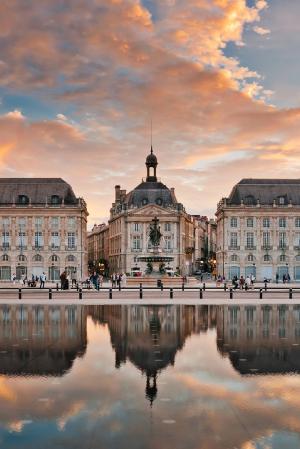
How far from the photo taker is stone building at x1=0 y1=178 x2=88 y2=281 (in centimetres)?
11650

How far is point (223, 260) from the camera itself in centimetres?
11912

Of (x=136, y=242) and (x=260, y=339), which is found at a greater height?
(x=136, y=242)

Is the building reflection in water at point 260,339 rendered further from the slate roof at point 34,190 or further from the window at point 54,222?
the slate roof at point 34,190

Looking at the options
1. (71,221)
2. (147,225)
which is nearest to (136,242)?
(147,225)

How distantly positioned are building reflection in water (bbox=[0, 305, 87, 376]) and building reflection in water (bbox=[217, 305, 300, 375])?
4.32 metres

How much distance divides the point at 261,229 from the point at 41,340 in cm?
10146

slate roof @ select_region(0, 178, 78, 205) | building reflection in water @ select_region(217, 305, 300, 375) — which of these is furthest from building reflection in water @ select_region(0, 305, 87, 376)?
slate roof @ select_region(0, 178, 78, 205)

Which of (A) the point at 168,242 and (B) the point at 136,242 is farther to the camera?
(A) the point at 168,242

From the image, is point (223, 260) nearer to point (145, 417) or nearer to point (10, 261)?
point (10, 261)

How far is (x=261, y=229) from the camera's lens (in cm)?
11838

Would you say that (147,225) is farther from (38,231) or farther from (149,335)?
(149,335)

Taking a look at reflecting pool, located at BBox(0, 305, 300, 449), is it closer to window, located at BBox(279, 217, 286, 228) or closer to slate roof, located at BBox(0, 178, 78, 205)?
slate roof, located at BBox(0, 178, 78, 205)

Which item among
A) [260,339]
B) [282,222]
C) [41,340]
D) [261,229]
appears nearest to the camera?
[41,340]

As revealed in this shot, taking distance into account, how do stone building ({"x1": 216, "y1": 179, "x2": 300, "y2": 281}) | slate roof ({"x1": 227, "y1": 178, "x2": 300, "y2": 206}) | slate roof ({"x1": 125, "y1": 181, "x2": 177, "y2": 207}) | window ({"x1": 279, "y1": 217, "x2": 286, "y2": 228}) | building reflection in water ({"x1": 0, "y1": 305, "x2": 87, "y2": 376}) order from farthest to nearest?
slate roof ({"x1": 125, "y1": 181, "x2": 177, "y2": 207}), slate roof ({"x1": 227, "y1": 178, "x2": 300, "y2": 206}), window ({"x1": 279, "y1": 217, "x2": 286, "y2": 228}), stone building ({"x1": 216, "y1": 179, "x2": 300, "y2": 281}), building reflection in water ({"x1": 0, "y1": 305, "x2": 87, "y2": 376})
